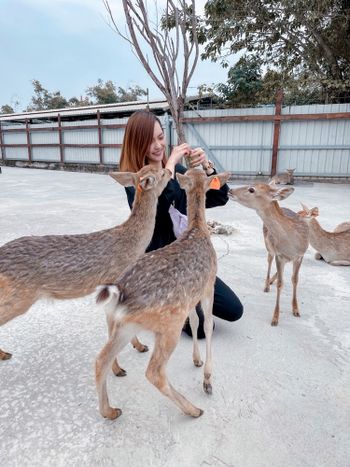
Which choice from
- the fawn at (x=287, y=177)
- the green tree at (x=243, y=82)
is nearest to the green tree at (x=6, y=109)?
the green tree at (x=243, y=82)

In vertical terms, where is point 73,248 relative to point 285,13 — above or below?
below

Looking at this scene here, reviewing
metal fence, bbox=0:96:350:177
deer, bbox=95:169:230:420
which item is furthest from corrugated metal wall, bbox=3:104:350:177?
deer, bbox=95:169:230:420

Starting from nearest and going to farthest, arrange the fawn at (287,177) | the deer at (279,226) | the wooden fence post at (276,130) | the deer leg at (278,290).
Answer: the deer leg at (278,290)
the deer at (279,226)
the fawn at (287,177)
the wooden fence post at (276,130)

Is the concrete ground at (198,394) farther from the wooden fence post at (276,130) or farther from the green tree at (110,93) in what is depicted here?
the green tree at (110,93)

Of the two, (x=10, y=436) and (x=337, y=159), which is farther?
(x=337, y=159)

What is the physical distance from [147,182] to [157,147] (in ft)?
1.38

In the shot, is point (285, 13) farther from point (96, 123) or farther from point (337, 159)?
point (96, 123)

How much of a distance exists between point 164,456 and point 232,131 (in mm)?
9985

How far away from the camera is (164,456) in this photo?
146cm

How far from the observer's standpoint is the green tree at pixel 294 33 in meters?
10.2

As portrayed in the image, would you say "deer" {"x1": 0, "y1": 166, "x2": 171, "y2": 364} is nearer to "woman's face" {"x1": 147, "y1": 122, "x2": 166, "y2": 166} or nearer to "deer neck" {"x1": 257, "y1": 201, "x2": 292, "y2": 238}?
"woman's face" {"x1": 147, "y1": 122, "x2": 166, "y2": 166}

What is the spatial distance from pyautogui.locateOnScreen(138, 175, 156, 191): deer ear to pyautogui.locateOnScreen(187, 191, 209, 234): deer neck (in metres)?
0.26

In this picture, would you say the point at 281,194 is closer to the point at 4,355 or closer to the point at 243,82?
the point at 4,355

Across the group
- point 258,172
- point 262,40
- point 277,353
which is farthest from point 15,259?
point 262,40
